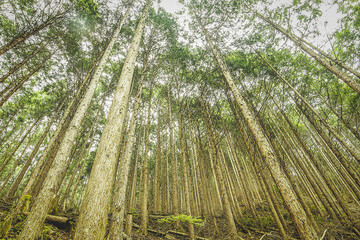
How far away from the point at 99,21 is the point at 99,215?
1026 centimetres

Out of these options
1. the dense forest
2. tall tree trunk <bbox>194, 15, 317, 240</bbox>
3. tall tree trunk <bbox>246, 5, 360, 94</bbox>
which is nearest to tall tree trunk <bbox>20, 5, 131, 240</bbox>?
the dense forest

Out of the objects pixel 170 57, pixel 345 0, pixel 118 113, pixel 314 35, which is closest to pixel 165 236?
pixel 118 113

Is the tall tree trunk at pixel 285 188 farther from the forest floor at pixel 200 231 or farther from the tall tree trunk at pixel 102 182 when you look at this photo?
the tall tree trunk at pixel 102 182

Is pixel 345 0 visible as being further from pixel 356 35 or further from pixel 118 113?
pixel 118 113

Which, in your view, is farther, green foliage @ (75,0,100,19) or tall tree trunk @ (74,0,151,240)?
green foliage @ (75,0,100,19)

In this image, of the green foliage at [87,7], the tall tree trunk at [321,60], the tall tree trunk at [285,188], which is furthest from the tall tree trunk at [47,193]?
the tall tree trunk at [321,60]

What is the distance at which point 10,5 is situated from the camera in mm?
5863

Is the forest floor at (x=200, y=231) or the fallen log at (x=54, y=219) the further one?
the fallen log at (x=54, y=219)

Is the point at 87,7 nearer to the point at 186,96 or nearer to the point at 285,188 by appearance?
the point at 186,96

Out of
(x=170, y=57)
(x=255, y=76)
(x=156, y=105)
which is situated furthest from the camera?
(x=156, y=105)

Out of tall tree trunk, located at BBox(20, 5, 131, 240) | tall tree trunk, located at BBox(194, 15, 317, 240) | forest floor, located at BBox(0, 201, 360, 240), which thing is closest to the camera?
tall tree trunk, located at BBox(194, 15, 317, 240)

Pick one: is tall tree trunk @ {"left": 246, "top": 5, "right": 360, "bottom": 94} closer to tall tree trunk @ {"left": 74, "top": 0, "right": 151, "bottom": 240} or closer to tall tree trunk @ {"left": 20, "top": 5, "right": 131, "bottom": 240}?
tall tree trunk @ {"left": 74, "top": 0, "right": 151, "bottom": 240}

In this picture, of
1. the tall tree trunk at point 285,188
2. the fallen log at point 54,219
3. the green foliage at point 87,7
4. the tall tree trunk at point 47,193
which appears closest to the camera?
the tall tree trunk at point 285,188

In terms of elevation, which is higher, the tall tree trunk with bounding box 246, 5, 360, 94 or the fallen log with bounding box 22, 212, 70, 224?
the tall tree trunk with bounding box 246, 5, 360, 94
